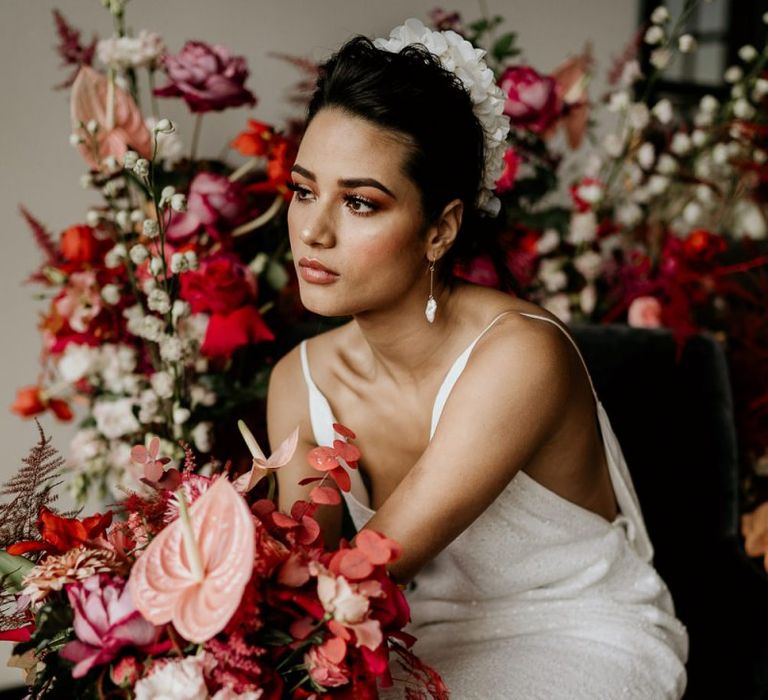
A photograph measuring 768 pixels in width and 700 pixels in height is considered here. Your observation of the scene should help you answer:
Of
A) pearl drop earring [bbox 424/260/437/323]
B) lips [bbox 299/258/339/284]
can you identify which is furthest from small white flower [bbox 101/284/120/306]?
pearl drop earring [bbox 424/260/437/323]

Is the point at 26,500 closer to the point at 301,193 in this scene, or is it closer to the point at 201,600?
the point at 201,600

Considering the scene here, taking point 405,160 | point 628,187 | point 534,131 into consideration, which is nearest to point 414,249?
point 405,160

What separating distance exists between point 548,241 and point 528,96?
40 centimetres

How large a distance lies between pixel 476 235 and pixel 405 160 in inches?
11.3

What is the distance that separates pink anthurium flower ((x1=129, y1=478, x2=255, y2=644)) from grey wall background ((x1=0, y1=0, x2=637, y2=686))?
1.10 meters

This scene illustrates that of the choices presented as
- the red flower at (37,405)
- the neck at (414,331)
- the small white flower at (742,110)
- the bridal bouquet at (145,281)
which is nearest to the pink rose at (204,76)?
the bridal bouquet at (145,281)

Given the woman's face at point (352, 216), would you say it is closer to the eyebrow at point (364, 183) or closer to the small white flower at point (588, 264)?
the eyebrow at point (364, 183)

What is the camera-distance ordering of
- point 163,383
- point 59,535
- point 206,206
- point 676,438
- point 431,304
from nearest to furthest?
point 59,535 < point 431,304 < point 163,383 < point 206,206 < point 676,438

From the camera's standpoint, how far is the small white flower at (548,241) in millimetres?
1952

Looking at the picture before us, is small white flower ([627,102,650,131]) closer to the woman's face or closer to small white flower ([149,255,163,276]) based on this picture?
the woman's face

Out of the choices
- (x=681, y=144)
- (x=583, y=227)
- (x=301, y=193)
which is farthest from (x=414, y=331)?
(x=681, y=144)

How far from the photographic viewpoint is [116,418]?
146cm

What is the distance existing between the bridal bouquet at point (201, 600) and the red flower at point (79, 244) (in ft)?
2.37

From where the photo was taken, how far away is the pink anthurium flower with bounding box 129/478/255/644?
24.4 inches
